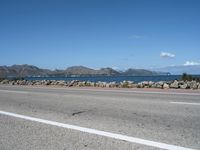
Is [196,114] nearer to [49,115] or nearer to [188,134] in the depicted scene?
[188,134]

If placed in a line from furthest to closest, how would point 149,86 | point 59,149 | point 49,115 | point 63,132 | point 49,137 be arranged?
point 149,86, point 49,115, point 63,132, point 49,137, point 59,149

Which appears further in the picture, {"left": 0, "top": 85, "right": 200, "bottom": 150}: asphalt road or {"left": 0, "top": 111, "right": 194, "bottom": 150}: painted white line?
{"left": 0, "top": 85, "right": 200, "bottom": 150}: asphalt road

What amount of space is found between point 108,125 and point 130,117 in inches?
48.8

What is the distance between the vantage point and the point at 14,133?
6707mm

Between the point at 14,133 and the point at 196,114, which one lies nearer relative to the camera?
the point at 14,133

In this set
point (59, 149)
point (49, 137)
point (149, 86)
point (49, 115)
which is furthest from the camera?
point (149, 86)

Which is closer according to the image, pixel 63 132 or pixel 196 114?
pixel 63 132

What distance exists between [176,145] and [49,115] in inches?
184

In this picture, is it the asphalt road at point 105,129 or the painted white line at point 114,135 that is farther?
the asphalt road at point 105,129

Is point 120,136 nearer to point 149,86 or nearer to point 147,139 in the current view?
point 147,139

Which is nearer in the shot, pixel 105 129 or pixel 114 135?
pixel 114 135

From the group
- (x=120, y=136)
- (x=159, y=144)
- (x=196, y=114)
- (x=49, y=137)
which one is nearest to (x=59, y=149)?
(x=49, y=137)

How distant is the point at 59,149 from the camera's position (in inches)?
211

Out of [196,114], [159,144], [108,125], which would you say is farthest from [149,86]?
[159,144]
